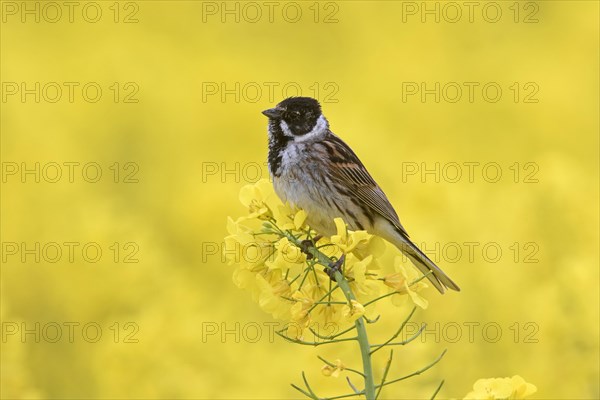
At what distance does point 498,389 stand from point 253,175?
5.05 metres

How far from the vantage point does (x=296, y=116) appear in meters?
4.27

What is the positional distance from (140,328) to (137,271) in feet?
1.74

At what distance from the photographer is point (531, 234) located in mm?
5000

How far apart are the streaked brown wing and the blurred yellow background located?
37cm

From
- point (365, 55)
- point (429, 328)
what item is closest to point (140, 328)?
point (429, 328)

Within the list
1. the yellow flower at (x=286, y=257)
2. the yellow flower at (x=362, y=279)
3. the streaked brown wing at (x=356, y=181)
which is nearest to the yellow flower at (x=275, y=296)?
the yellow flower at (x=286, y=257)

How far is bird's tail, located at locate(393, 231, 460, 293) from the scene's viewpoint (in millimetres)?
3533

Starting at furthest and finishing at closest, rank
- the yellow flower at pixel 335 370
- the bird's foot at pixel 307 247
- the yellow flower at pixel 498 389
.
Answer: the bird's foot at pixel 307 247, the yellow flower at pixel 335 370, the yellow flower at pixel 498 389

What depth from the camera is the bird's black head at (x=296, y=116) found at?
423 centimetres

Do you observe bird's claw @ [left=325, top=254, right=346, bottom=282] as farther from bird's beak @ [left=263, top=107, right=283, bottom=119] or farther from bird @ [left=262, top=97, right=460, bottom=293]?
bird's beak @ [left=263, top=107, right=283, bottom=119]

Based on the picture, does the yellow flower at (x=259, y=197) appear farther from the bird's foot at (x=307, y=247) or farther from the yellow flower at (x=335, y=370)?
the yellow flower at (x=335, y=370)

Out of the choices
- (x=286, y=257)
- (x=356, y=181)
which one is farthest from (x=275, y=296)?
(x=356, y=181)

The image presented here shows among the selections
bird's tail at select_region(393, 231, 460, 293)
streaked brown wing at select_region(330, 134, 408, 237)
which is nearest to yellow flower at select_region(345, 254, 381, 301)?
bird's tail at select_region(393, 231, 460, 293)

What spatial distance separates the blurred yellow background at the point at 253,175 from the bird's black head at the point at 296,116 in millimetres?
732
